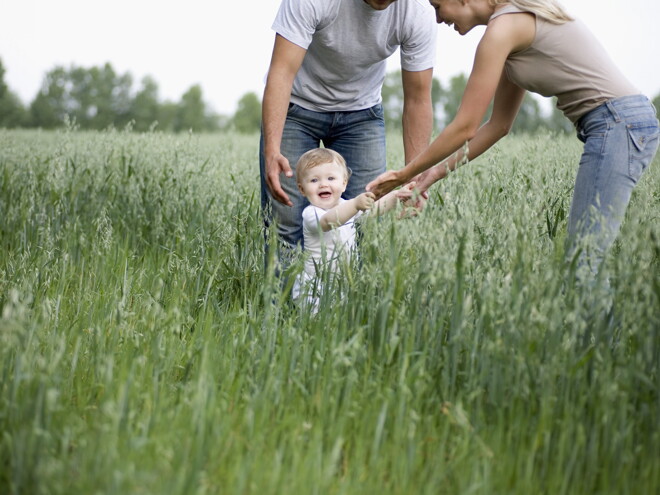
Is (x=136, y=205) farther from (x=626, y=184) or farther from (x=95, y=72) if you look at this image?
(x=95, y=72)

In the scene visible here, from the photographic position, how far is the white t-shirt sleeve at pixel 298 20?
3447 millimetres

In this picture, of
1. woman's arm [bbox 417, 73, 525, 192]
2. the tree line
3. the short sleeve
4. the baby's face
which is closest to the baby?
the baby's face

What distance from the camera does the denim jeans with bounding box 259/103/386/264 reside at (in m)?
3.83

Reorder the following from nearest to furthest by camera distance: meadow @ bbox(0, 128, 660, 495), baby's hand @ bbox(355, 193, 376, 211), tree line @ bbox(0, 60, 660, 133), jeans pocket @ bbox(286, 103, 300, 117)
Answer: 1. meadow @ bbox(0, 128, 660, 495)
2. baby's hand @ bbox(355, 193, 376, 211)
3. jeans pocket @ bbox(286, 103, 300, 117)
4. tree line @ bbox(0, 60, 660, 133)

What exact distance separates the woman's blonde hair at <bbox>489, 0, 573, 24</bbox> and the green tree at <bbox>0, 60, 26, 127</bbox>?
181 ft

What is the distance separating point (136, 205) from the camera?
16.5 feet

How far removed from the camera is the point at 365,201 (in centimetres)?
304

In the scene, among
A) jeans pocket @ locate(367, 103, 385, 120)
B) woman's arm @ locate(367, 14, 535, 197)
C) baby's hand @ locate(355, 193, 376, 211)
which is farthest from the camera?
jeans pocket @ locate(367, 103, 385, 120)

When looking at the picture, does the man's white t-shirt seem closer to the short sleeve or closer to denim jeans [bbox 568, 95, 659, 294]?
the short sleeve

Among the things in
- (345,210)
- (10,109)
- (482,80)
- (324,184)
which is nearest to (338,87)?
(324,184)

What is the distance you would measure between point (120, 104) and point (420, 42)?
6190cm

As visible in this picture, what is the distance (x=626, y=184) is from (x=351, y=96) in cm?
156

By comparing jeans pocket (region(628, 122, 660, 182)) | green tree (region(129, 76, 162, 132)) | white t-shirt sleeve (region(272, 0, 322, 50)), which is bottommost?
jeans pocket (region(628, 122, 660, 182))

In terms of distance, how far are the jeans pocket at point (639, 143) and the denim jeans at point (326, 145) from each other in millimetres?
1453
